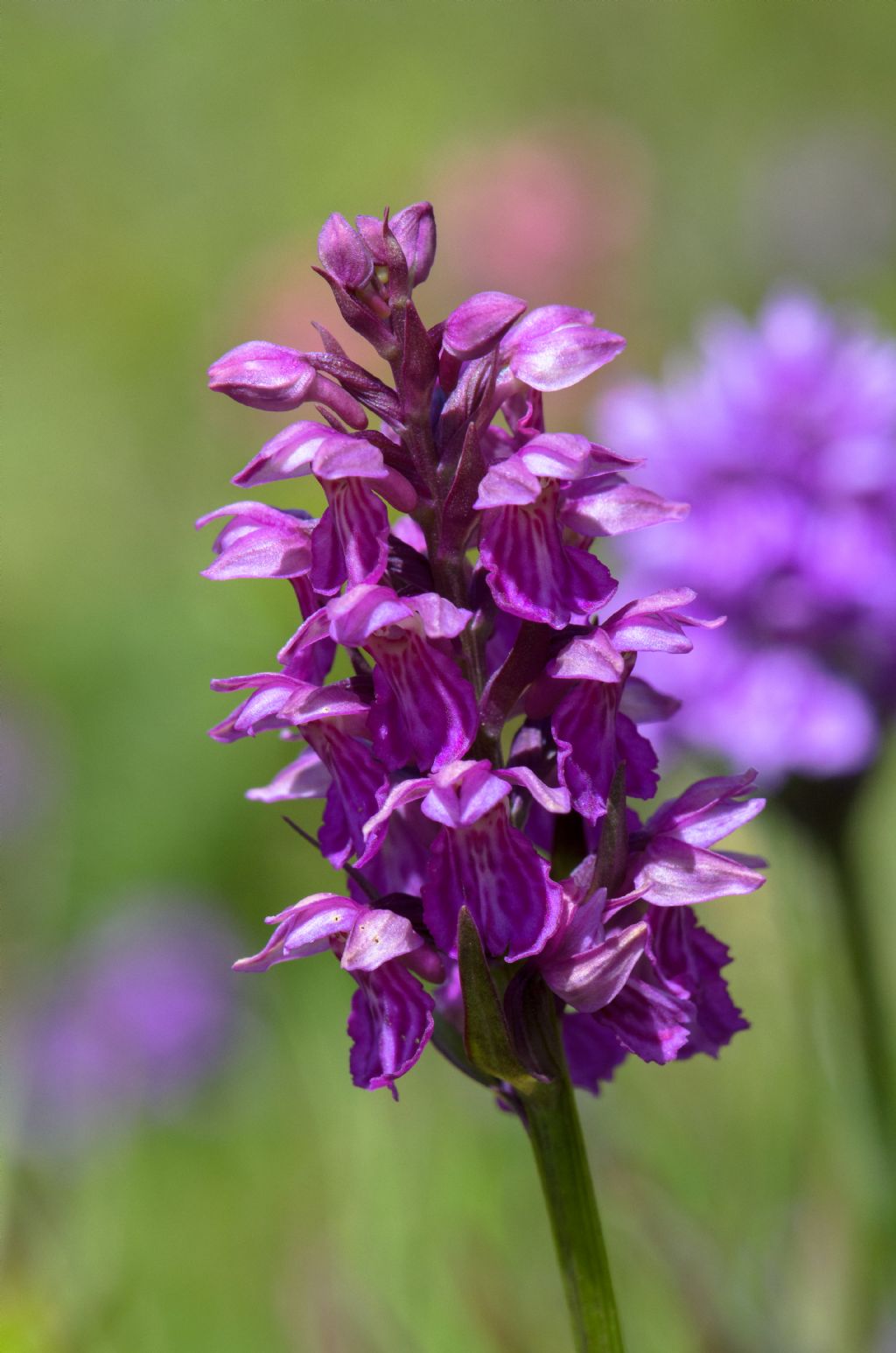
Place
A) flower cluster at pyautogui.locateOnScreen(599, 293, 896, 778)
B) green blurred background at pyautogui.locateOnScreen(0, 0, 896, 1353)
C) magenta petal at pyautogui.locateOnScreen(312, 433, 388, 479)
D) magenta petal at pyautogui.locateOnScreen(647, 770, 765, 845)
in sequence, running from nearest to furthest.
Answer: magenta petal at pyautogui.locateOnScreen(312, 433, 388, 479) → magenta petal at pyautogui.locateOnScreen(647, 770, 765, 845) → green blurred background at pyautogui.locateOnScreen(0, 0, 896, 1353) → flower cluster at pyautogui.locateOnScreen(599, 293, 896, 778)

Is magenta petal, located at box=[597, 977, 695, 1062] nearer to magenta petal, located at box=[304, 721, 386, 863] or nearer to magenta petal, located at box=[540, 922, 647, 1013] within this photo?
magenta petal, located at box=[540, 922, 647, 1013]

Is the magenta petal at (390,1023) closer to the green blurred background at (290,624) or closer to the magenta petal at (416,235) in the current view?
the magenta petal at (416,235)

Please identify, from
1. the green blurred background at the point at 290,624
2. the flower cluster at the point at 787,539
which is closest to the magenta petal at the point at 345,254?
the green blurred background at the point at 290,624

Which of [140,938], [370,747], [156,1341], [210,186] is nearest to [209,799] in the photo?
[140,938]

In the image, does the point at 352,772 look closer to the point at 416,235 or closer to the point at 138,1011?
the point at 416,235

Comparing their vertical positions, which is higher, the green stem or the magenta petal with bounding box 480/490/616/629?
the magenta petal with bounding box 480/490/616/629

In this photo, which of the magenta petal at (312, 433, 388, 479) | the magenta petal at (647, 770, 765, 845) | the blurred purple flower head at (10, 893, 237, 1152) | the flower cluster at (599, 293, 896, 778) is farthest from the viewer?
the blurred purple flower head at (10, 893, 237, 1152)

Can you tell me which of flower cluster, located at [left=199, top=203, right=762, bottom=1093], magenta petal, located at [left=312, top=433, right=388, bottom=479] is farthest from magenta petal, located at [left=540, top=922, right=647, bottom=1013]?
magenta petal, located at [left=312, top=433, right=388, bottom=479]
